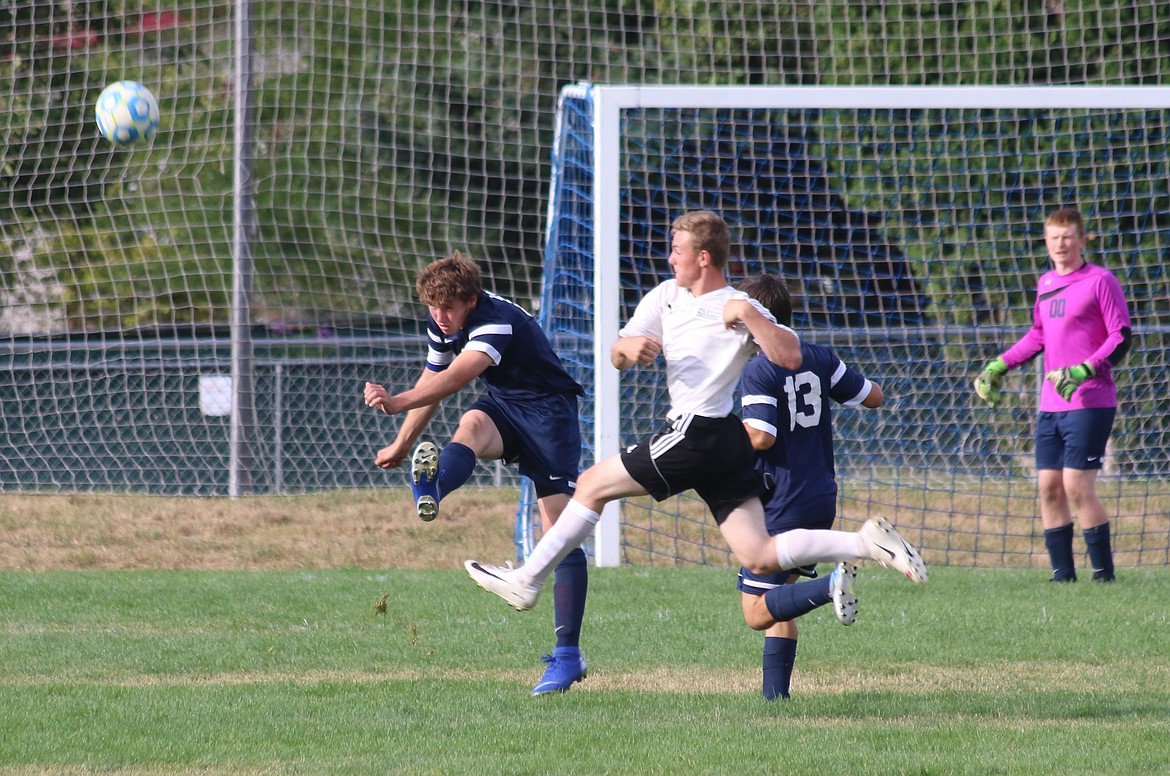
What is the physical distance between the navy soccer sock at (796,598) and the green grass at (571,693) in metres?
0.39

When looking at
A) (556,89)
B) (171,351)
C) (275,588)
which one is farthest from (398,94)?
(275,588)

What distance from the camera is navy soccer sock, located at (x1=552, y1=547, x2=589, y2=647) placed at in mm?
5664

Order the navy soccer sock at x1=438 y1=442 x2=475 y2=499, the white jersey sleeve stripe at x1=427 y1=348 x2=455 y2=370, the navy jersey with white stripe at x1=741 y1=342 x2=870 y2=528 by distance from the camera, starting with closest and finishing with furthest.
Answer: the navy jersey with white stripe at x1=741 y1=342 x2=870 y2=528 < the navy soccer sock at x1=438 y1=442 x2=475 y2=499 < the white jersey sleeve stripe at x1=427 y1=348 x2=455 y2=370

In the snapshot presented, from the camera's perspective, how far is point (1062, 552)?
876 cm

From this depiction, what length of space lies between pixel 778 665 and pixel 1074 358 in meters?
4.00

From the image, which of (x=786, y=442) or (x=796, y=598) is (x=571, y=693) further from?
(x=786, y=442)

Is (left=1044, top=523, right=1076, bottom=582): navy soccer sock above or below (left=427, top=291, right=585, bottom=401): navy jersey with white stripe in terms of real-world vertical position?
below

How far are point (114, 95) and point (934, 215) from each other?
871cm

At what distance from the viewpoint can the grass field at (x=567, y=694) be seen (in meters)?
4.37

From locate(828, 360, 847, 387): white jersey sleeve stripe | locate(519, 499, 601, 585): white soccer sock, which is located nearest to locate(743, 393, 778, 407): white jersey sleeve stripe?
locate(828, 360, 847, 387): white jersey sleeve stripe

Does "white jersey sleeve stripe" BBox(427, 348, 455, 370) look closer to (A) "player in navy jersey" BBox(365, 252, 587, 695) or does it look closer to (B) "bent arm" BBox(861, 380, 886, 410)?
(A) "player in navy jersey" BBox(365, 252, 587, 695)

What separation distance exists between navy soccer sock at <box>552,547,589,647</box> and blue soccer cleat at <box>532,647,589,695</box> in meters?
0.04

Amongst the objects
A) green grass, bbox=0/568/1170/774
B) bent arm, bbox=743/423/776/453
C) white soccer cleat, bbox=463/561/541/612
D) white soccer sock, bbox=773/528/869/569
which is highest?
bent arm, bbox=743/423/776/453

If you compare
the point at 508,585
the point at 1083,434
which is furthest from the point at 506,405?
the point at 1083,434
